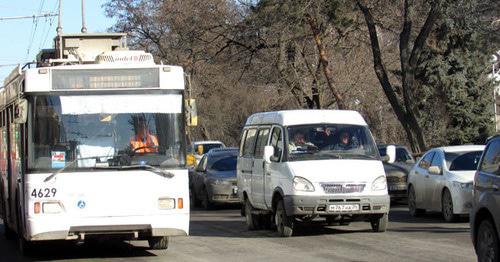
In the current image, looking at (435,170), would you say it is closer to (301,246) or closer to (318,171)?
(318,171)

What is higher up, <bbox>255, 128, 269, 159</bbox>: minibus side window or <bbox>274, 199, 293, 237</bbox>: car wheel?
<bbox>255, 128, 269, 159</bbox>: minibus side window

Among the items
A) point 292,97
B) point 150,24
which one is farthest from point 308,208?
point 150,24

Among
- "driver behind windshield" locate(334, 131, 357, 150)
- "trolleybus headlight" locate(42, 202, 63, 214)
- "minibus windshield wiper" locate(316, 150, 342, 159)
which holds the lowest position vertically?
"trolleybus headlight" locate(42, 202, 63, 214)

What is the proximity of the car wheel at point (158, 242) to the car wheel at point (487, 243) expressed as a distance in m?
5.44

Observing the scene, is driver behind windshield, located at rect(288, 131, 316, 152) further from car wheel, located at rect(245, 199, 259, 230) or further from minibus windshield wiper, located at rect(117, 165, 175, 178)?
minibus windshield wiper, located at rect(117, 165, 175, 178)

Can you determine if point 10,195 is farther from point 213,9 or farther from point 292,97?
point 292,97

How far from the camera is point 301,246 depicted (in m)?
13.2

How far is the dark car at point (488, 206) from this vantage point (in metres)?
8.88

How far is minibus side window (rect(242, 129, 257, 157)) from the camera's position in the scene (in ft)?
54.9

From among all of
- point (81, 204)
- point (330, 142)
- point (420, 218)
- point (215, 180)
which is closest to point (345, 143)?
point (330, 142)

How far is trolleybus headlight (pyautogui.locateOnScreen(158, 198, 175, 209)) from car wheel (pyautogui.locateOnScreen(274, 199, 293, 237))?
123 inches

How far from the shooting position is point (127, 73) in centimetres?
1223

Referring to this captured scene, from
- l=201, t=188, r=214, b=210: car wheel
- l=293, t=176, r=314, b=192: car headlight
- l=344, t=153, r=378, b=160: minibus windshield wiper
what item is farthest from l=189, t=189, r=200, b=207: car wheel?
l=293, t=176, r=314, b=192: car headlight

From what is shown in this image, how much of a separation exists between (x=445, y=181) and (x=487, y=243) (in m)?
7.26
